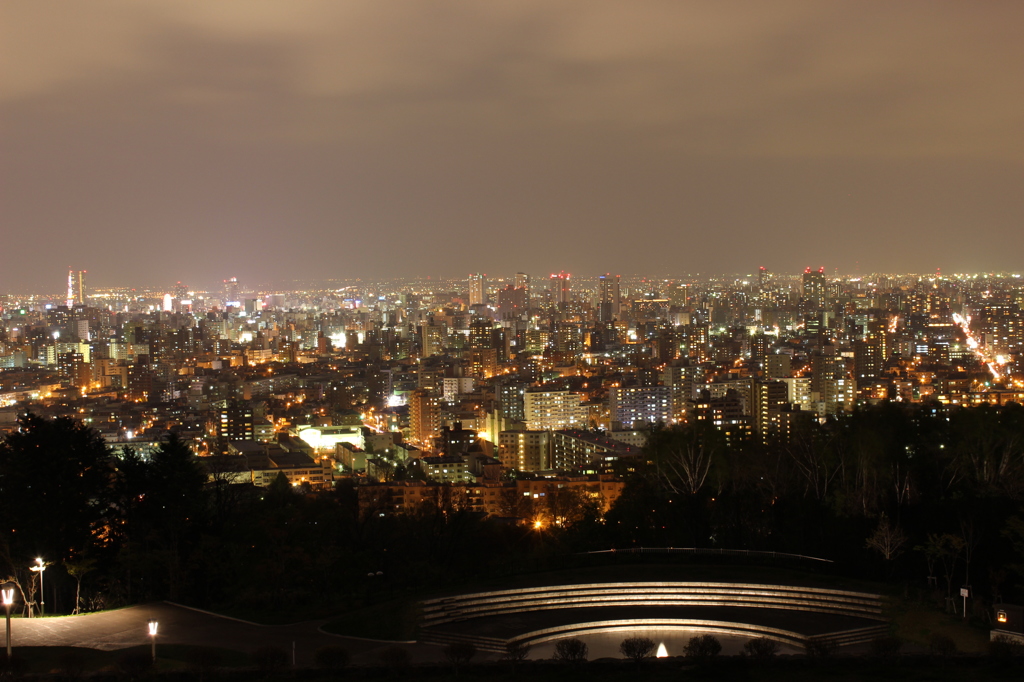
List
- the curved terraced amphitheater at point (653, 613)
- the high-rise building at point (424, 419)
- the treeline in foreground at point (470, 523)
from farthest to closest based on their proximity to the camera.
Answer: the high-rise building at point (424, 419), the treeline in foreground at point (470, 523), the curved terraced amphitheater at point (653, 613)

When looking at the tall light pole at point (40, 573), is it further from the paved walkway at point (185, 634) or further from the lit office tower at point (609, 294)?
the lit office tower at point (609, 294)

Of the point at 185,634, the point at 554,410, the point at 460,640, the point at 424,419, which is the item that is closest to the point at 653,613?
the point at 460,640

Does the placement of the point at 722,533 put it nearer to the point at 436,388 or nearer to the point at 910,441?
the point at 910,441

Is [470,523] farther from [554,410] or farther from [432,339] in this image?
[432,339]

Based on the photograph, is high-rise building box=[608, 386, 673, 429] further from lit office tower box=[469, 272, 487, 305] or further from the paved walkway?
lit office tower box=[469, 272, 487, 305]

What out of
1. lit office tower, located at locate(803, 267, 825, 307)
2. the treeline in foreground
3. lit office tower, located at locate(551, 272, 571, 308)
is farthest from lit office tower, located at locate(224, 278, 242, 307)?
the treeline in foreground

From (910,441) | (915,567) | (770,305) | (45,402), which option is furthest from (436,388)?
(770,305)

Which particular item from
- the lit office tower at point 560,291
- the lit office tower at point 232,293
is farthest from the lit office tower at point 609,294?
the lit office tower at point 232,293

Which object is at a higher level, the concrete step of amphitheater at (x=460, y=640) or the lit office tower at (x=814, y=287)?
the lit office tower at (x=814, y=287)
